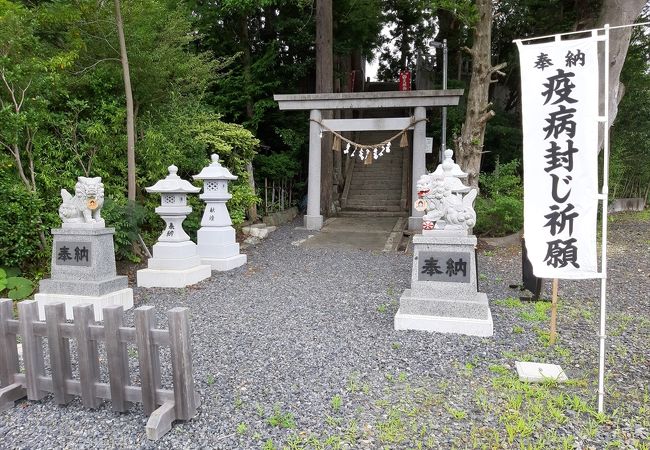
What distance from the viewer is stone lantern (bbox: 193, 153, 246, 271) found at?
7414mm

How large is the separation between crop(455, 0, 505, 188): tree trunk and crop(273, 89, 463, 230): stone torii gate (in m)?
1.14

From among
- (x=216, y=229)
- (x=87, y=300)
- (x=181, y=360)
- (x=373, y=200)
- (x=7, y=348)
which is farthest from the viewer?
(x=373, y=200)

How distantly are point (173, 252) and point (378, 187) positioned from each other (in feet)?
32.3

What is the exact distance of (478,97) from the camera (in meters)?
8.81

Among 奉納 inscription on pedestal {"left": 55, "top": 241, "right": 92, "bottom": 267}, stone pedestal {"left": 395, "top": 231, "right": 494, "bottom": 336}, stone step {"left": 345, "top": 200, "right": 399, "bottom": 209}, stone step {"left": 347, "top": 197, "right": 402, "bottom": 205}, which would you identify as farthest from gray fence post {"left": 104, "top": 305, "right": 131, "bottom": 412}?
stone step {"left": 347, "top": 197, "right": 402, "bottom": 205}

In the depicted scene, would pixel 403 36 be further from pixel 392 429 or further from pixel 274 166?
pixel 392 429

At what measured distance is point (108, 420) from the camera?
2.69m

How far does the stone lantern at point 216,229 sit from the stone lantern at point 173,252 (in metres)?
0.53

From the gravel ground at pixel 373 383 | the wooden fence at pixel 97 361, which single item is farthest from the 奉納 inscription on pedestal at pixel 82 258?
the wooden fence at pixel 97 361

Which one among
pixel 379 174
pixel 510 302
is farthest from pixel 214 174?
pixel 379 174

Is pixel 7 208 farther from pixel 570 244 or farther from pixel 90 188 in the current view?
pixel 570 244

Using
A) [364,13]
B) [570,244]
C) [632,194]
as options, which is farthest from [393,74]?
[570,244]

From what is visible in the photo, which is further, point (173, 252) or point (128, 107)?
point (128, 107)

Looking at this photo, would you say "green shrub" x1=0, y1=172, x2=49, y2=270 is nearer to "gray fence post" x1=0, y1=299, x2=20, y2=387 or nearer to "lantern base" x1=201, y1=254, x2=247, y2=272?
"lantern base" x1=201, y1=254, x2=247, y2=272
